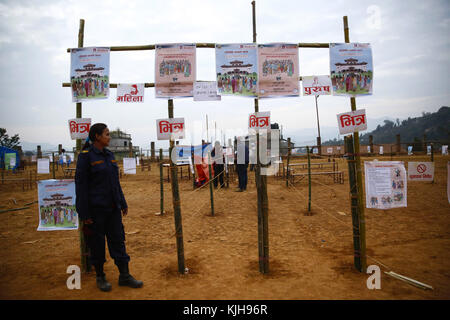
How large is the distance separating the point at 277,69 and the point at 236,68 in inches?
25.1

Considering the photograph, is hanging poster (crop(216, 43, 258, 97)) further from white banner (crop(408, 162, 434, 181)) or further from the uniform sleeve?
white banner (crop(408, 162, 434, 181))

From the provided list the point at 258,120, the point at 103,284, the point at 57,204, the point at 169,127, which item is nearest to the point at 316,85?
the point at 258,120

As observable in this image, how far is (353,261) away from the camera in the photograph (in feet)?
12.1

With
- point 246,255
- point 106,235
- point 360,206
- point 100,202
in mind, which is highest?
point 100,202

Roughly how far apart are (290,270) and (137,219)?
4664mm

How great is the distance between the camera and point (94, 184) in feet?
9.77

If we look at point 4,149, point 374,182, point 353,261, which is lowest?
point 353,261

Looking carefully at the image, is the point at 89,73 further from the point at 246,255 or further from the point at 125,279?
the point at 246,255

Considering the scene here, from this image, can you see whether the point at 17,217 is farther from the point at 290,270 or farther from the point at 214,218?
the point at 290,270

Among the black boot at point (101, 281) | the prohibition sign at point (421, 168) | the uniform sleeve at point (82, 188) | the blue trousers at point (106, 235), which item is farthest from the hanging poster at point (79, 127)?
the prohibition sign at point (421, 168)

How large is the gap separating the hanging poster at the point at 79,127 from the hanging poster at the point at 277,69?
2719mm

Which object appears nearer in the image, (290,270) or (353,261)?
(290,270)
